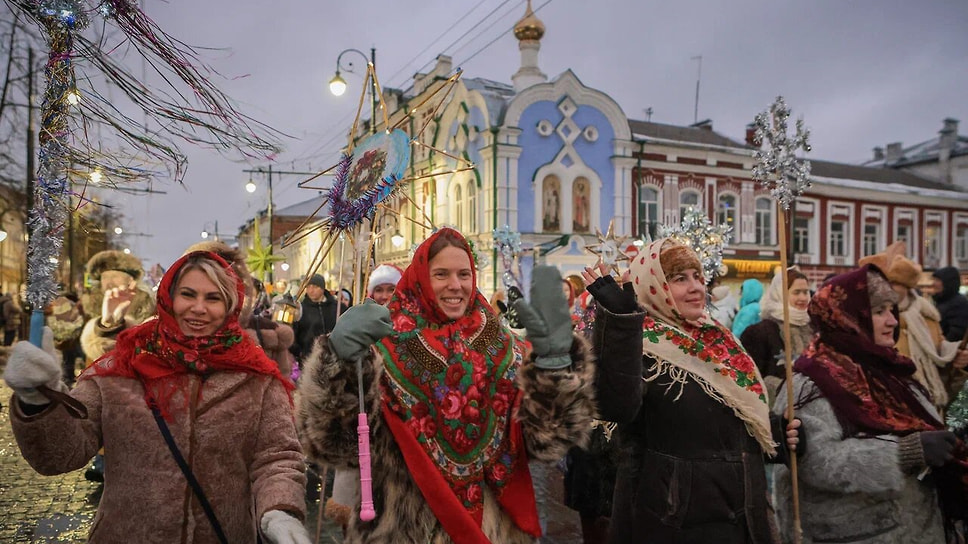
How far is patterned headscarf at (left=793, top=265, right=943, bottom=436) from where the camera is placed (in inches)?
115

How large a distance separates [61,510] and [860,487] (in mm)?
5816

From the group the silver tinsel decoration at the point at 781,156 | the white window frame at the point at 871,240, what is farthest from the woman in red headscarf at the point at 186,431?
the white window frame at the point at 871,240

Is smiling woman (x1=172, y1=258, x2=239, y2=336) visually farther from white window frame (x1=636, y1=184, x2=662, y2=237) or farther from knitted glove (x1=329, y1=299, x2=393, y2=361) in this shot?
white window frame (x1=636, y1=184, x2=662, y2=237)

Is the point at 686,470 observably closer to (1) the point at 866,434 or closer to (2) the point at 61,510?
(1) the point at 866,434

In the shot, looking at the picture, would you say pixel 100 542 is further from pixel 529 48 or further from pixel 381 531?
pixel 529 48

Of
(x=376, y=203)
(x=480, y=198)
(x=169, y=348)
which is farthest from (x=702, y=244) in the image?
(x=480, y=198)

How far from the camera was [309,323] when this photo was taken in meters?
7.62

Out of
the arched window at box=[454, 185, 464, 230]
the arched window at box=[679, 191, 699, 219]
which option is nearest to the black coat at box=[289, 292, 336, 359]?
the arched window at box=[454, 185, 464, 230]

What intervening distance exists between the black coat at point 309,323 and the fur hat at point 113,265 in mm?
2037

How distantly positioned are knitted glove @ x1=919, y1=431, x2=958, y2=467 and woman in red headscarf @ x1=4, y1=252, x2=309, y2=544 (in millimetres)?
2507

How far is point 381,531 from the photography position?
2.31 m

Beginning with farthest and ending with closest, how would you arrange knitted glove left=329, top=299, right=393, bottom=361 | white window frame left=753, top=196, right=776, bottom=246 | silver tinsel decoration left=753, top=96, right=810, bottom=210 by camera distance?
1. white window frame left=753, top=196, right=776, bottom=246
2. silver tinsel decoration left=753, top=96, right=810, bottom=210
3. knitted glove left=329, top=299, right=393, bottom=361

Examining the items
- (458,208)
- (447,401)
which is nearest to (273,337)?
(447,401)

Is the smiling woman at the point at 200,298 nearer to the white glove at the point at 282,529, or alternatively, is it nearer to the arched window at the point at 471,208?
the white glove at the point at 282,529
